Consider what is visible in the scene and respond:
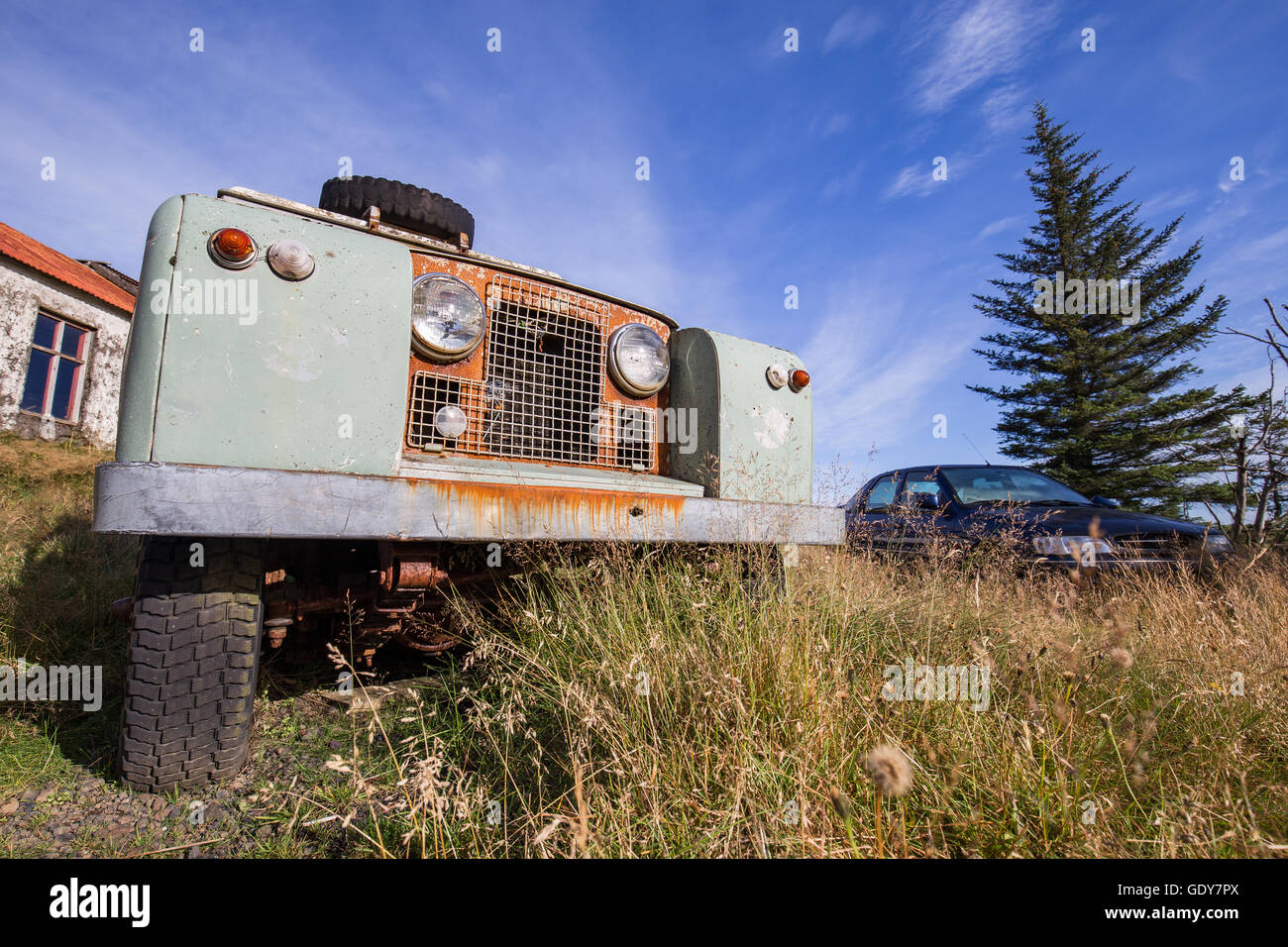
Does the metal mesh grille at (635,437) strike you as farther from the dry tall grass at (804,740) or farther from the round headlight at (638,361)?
the dry tall grass at (804,740)

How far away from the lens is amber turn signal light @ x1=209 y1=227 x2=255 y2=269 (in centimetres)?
143

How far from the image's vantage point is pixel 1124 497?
13117 mm

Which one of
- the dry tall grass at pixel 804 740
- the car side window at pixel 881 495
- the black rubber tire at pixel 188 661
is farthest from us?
the car side window at pixel 881 495

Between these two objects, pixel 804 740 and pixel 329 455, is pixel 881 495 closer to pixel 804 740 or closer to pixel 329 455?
pixel 804 740

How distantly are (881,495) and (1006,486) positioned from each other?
1.29m

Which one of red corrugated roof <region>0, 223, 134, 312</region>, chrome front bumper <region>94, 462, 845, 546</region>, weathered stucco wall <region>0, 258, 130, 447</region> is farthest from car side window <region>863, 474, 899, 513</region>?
red corrugated roof <region>0, 223, 134, 312</region>

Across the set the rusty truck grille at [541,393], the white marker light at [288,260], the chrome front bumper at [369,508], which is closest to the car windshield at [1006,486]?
the rusty truck grille at [541,393]

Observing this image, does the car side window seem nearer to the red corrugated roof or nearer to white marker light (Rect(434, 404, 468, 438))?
white marker light (Rect(434, 404, 468, 438))

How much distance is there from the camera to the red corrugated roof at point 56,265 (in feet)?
32.8

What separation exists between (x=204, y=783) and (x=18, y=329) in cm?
1298

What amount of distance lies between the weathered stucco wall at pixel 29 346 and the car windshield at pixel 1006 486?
1209cm

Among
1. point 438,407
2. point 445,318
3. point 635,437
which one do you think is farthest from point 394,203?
point 635,437

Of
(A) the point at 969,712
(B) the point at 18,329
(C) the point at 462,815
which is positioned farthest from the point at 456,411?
(B) the point at 18,329

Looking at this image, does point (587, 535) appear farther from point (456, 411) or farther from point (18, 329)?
point (18, 329)
